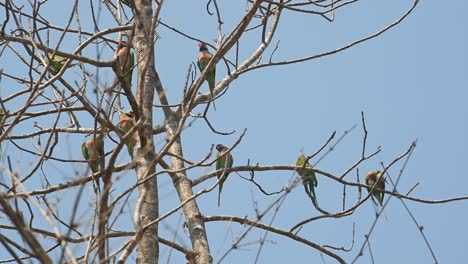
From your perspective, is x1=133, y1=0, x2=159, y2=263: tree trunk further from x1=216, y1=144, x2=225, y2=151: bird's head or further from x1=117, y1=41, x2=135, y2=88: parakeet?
x1=216, y1=144, x2=225, y2=151: bird's head

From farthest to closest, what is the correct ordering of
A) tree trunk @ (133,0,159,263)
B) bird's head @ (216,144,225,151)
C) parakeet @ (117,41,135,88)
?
bird's head @ (216,144,225,151), tree trunk @ (133,0,159,263), parakeet @ (117,41,135,88)

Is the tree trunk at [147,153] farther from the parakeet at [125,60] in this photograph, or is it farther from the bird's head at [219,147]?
the bird's head at [219,147]

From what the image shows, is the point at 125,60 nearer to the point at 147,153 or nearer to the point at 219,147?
the point at 147,153

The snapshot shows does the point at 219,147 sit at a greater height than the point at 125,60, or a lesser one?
greater

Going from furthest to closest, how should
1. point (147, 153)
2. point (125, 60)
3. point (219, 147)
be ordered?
point (219, 147), point (147, 153), point (125, 60)

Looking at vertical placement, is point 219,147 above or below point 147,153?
above

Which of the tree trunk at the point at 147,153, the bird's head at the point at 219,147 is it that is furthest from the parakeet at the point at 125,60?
the bird's head at the point at 219,147

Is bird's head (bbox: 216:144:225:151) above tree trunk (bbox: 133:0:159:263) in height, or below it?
above

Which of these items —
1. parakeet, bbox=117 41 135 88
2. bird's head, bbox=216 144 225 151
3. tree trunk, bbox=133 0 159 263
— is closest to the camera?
parakeet, bbox=117 41 135 88

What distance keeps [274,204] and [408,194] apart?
92.9 inches

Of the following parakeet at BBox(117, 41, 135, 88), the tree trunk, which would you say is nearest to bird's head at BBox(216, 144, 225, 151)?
parakeet at BBox(117, 41, 135, 88)

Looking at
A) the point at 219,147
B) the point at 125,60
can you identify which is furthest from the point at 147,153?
the point at 219,147

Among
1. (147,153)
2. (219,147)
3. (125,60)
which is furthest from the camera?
(219,147)

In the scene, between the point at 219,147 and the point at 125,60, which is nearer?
the point at 125,60
